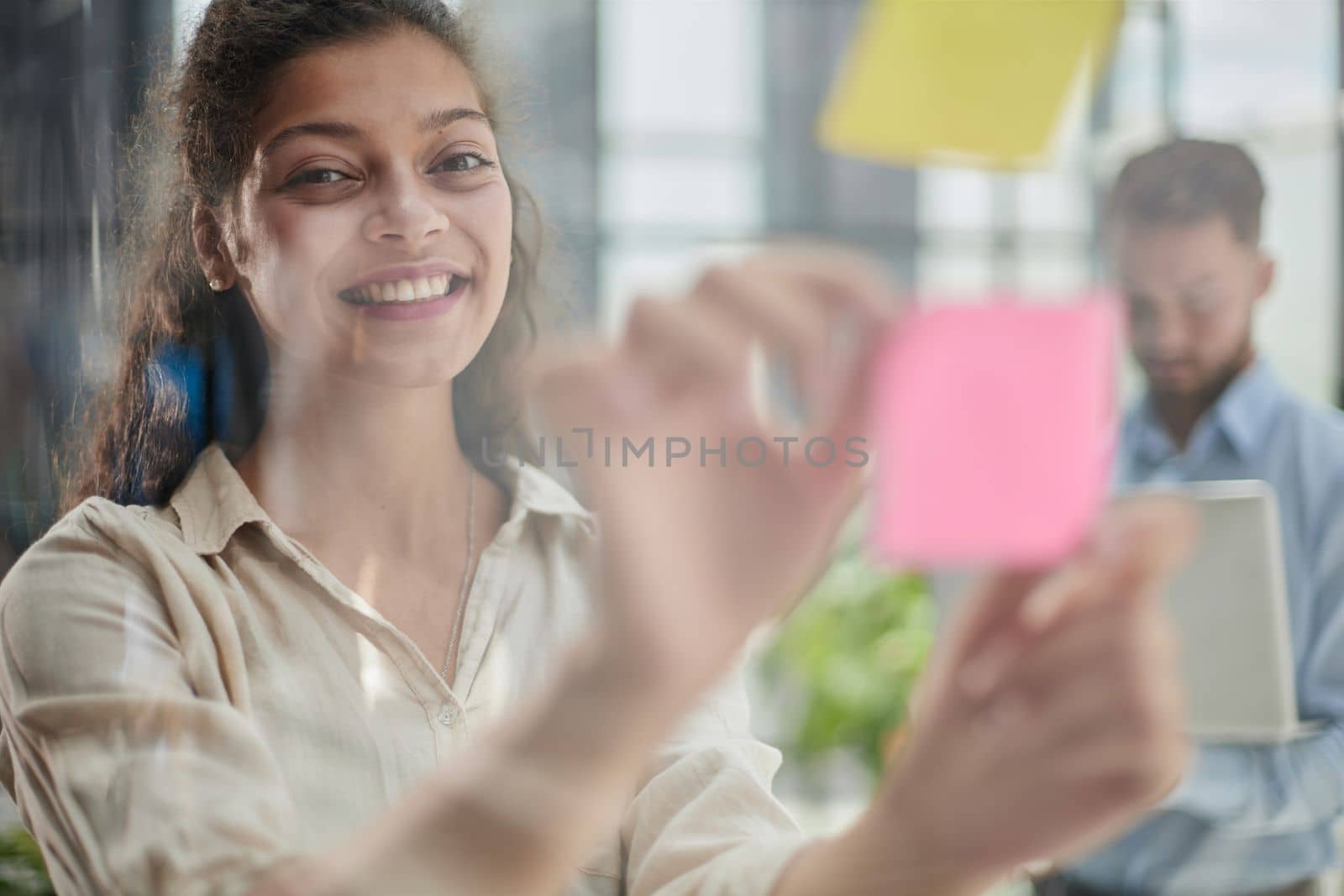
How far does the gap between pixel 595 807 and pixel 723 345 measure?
0.45ft

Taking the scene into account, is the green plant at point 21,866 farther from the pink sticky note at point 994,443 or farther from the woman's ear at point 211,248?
the pink sticky note at point 994,443

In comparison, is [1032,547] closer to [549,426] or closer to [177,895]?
[549,426]

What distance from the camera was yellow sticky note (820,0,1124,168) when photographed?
38cm

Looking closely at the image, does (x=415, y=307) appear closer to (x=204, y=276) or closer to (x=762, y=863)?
(x=204, y=276)

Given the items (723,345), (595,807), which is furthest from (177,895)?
(723,345)

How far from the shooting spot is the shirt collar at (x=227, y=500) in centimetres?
42

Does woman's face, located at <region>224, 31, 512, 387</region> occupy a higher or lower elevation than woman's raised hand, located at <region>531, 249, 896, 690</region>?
higher

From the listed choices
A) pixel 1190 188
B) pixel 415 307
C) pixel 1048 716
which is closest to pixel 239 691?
pixel 415 307

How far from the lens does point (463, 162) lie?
1.33ft

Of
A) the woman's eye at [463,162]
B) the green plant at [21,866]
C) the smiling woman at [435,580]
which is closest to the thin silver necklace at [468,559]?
the smiling woman at [435,580]

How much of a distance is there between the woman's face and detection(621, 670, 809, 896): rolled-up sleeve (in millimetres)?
179

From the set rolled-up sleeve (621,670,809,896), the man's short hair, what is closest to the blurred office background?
the man's short hair

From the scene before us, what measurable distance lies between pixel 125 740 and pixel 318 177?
21 cm

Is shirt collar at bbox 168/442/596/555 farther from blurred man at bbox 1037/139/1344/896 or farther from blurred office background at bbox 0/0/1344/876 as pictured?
blurred man at bbox 1037/139/1344/896
